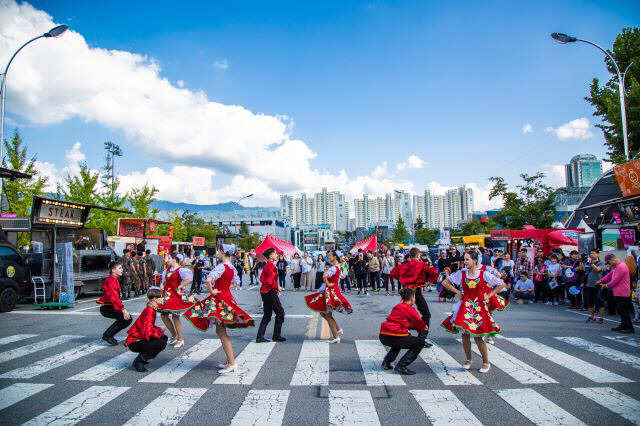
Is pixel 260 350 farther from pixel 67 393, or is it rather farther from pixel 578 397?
pixel 578 397

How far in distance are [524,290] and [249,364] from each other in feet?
38.7

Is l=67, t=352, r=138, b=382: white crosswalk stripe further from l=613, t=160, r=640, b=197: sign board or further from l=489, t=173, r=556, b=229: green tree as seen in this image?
l=489, t=173, r=556, b=229: green tree

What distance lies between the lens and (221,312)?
6082 mm

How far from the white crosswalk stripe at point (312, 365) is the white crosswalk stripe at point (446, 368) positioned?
1713mm

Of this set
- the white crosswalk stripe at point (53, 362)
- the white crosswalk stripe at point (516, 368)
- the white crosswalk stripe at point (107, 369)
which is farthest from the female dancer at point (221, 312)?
the white crosswalk stripe at point (516, 368)

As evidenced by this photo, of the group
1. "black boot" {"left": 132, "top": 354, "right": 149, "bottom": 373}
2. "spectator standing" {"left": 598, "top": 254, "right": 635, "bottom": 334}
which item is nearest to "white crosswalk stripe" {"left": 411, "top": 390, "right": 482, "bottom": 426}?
"black boot" {"left": 132, "top": 354, "right": 149, "bottom": 373}

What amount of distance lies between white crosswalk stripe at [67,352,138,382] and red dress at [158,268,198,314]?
0.99 meters

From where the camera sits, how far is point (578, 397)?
4.88 metres

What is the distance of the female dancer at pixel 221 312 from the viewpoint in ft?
19.7

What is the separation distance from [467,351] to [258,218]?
487 ft

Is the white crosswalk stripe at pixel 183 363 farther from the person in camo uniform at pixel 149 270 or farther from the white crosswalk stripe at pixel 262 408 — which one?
the person in camo uniform at pixel 149 270

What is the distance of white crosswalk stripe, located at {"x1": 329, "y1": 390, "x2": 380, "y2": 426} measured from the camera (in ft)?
13.9

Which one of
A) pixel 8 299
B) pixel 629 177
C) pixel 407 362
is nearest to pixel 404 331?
pixel 407 362

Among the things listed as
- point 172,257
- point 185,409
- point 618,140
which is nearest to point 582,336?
point 185,409
